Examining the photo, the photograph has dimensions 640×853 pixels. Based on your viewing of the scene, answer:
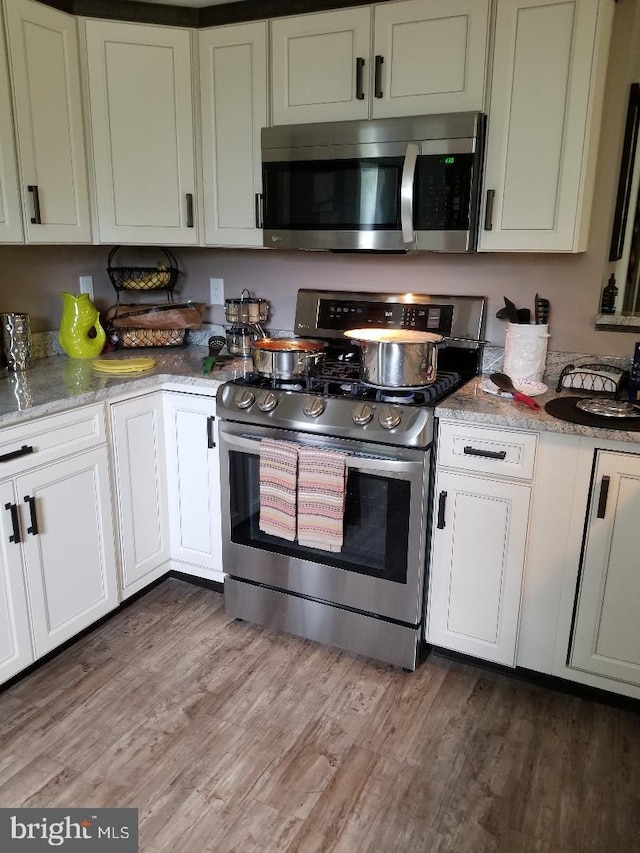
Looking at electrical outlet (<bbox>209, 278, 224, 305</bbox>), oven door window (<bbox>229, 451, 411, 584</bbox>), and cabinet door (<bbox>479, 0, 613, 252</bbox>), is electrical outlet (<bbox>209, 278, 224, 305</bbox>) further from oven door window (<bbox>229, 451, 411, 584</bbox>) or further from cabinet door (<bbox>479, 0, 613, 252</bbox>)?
cabinet door (<bbox>479, 0, 613, 252</bbox>)

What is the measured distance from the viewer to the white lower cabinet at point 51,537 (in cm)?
195

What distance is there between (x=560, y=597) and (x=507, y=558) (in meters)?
0.19

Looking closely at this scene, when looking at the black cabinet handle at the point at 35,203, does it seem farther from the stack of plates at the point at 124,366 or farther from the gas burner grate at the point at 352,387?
the gas burner grate at the point at 352,387

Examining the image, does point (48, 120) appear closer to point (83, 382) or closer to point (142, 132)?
point (142, 132)

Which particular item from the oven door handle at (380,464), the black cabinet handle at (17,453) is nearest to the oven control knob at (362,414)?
the oven door handle at (380,464)

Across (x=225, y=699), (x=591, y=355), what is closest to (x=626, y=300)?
(x=591, y=355)

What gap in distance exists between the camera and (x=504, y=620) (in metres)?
2.08

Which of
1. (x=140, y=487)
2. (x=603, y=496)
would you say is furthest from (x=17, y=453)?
(x=603, y=496)

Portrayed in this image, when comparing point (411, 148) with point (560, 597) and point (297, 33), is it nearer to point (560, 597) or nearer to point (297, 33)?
point (297, 33)

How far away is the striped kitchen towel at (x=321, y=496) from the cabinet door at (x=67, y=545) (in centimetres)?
73

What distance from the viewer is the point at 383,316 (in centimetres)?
260

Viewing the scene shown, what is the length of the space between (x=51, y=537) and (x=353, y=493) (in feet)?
3.27

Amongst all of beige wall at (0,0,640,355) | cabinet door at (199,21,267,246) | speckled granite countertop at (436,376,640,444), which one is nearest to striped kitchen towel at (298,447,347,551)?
speckled granite countertop at (436,376,640,444)

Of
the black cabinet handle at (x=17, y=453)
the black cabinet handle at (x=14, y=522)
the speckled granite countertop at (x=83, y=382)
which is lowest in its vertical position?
the black cabinet handle at (x=14, y=522)
